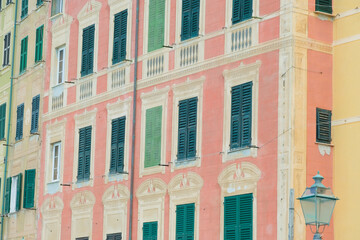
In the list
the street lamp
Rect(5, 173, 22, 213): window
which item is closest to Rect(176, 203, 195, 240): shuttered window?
the street lamp

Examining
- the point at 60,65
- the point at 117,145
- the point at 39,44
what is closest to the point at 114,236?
the point at 117,145

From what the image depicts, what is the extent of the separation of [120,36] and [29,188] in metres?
8.16

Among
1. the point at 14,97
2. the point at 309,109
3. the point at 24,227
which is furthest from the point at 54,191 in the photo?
the point at 309,109

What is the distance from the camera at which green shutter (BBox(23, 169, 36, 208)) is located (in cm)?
3931

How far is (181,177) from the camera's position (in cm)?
3081

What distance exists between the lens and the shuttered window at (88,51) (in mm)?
36375

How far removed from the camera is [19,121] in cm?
4169

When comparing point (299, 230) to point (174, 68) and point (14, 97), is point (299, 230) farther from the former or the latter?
point (14, 97)

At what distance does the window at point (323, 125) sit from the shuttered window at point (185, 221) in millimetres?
4745

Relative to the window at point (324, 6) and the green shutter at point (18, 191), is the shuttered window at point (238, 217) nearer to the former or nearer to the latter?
the window at point (324, 6)

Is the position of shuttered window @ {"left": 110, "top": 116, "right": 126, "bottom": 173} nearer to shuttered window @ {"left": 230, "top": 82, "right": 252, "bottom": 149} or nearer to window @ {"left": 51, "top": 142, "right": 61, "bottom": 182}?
window @ {"left": 51, "top": 142, "right": 61, "bottom": 182}

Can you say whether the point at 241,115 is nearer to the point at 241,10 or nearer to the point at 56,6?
the point at 241,10

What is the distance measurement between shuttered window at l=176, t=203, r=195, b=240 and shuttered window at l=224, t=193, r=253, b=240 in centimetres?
167

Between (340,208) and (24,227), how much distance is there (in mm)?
16321
